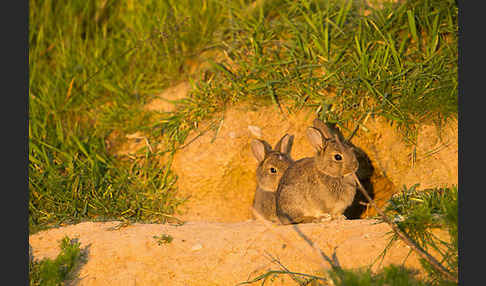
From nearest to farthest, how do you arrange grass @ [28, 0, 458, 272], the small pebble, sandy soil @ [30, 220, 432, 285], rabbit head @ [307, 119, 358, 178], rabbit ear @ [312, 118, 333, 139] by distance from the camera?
1. sandy soil @ [30, 220, 432, 285]
2. the small pebble
3. rabbit head @ [307, 119, 358, 178]
4. rabbit ear @ [312, 118, 333, 139]
5. grass @ [28, 0, 458, 272]

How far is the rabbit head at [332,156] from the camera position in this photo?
4.38 m

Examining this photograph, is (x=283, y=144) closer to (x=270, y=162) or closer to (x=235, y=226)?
(x=270, y=162)

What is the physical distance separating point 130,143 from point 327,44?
2.44 m

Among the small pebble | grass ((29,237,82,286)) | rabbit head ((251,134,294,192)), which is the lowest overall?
grass ((29,237,82,286))

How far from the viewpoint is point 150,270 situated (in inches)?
145

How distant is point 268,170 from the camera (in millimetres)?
5125

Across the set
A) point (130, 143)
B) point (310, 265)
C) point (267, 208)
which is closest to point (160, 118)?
point (130, 143)

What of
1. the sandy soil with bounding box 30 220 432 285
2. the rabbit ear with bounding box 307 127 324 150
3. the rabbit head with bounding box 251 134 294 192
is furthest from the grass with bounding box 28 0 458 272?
the sandy soil with bounding box 30 220 432 285

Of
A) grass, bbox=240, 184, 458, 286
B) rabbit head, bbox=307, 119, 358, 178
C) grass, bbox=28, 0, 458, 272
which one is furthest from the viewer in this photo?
grass, bbox=28, 0, 458, 272

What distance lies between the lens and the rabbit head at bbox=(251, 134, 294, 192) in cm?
510

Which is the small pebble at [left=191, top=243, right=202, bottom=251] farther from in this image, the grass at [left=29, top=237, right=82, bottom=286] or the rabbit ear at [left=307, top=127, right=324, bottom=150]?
the rabbit ear at [left=307, top=127, right=324, bottom=150]

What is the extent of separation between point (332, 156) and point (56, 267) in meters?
2.43

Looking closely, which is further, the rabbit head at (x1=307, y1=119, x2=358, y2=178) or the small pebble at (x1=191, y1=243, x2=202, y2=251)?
the rabbit head at (x1=307, y1=119, x2=358, y2=178)

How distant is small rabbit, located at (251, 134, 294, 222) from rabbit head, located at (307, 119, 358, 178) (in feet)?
2.27
